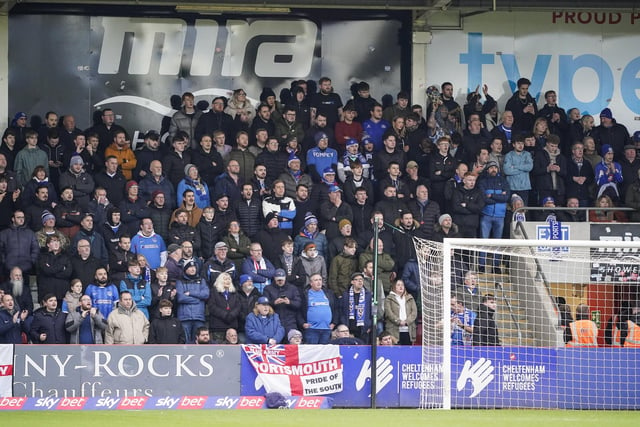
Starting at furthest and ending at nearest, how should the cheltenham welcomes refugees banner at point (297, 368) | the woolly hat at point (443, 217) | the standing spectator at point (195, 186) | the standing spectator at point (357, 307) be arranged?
the standing spectator at point (195, 186) → the woolly hat at point (443, 217) → the standing spectator at point (357, 307) → the cheltenham welcomes refugees banner at point (297, 368)

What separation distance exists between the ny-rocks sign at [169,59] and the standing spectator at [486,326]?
6.35 meters

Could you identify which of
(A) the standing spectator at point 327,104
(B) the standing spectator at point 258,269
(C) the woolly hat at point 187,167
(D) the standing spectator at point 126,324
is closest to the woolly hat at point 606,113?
(A) the standing spectator at point 327,104

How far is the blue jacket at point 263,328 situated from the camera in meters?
16.9

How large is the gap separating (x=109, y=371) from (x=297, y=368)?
8.41 ft

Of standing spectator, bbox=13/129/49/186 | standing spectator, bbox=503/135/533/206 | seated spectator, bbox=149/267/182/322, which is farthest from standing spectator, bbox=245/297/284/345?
standing spectator, bbox=503/135/533/206

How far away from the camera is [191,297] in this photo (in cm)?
1709

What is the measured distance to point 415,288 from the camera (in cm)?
1800

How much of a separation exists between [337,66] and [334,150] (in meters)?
3.06

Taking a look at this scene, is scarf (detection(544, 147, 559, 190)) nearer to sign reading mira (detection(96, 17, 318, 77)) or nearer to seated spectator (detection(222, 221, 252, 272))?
sign reading mira (detection(96, 17, 318, 77))

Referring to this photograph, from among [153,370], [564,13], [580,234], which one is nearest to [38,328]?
[153,370]

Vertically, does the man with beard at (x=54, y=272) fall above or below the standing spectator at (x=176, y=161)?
below

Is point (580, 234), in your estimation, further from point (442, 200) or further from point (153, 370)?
point (153, 370)

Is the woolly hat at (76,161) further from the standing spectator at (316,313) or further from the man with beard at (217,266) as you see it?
the standing spectator at (316,313)

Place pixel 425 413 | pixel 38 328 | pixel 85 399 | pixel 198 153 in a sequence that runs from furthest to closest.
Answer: pixel 198 153 → pixel 38 328 → pixel 85 399 → pixel 425 413
